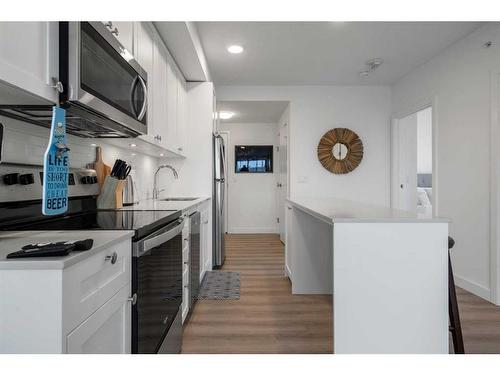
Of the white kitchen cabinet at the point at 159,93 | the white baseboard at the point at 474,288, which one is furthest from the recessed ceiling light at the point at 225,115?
the white baseboard at the point at 474,288

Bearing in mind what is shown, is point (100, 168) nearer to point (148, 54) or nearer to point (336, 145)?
point (148, 54)

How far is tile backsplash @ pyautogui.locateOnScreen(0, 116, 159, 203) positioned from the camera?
1.41 metres

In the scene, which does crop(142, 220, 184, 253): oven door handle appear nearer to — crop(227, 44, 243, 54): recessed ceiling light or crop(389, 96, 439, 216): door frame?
crop(227, 44, 243, 54): recessed ceiling light

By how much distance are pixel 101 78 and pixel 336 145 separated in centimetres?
406

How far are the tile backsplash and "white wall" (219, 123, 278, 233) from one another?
3.52 metres

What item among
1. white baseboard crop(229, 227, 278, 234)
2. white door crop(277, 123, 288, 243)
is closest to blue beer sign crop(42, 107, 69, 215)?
white door crop(277, 123, 288, 243)

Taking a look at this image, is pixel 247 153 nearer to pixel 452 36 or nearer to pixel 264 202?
pixel 264 202

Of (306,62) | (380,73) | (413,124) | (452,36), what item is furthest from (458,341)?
(413,124)

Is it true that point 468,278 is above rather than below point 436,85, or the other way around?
below

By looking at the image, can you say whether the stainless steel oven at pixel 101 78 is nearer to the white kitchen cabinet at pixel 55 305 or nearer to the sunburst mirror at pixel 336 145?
the white kitchen cabinet at pixel 55 305

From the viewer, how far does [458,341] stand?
5.74 ft

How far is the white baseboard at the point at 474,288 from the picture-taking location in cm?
299

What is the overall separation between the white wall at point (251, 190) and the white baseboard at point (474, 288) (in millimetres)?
3824

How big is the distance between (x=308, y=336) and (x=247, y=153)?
16.2 feet
